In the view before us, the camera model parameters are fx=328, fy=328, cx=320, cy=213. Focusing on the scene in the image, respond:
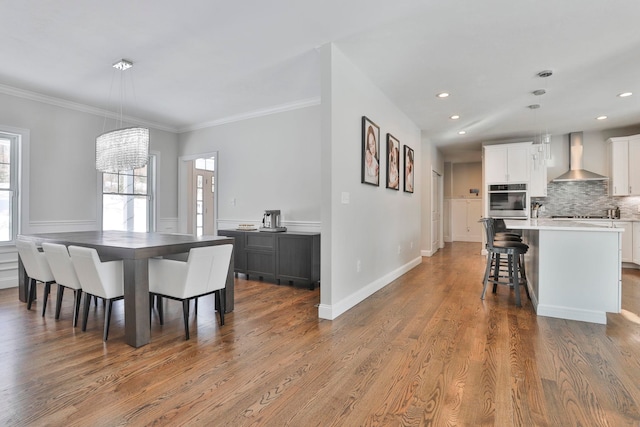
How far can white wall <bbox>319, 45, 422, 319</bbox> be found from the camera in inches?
121


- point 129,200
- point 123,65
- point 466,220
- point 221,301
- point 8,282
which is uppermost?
point 123,65

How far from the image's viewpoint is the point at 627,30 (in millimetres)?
2820

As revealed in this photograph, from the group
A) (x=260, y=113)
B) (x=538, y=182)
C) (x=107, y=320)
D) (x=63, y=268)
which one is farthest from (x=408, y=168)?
(x=63, y=268)

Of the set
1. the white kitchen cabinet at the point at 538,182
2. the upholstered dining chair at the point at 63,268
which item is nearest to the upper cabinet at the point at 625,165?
the white kitchen cabinet at the point at 538,182

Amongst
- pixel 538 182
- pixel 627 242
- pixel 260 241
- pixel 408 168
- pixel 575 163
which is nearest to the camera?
pixel 260 241

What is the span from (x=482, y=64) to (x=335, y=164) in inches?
77.0

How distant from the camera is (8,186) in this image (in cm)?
432

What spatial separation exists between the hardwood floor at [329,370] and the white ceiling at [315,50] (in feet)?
8.38

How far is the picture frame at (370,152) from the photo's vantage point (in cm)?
370

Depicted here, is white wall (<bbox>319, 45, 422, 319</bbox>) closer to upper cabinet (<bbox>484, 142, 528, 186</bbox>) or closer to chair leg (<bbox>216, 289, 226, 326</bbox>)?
chair leg (<bbox>216, 289, 226, 326</bbox>)

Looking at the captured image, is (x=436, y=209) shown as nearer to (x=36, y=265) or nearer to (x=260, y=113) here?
(x=260, y=113)

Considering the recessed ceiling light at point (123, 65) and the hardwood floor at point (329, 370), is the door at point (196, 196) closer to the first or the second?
the recessed ceiling light at point (123, 65)

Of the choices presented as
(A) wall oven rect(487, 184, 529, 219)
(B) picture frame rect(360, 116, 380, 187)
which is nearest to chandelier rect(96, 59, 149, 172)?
(B) picture frame rect(360, 116, 380, 187)

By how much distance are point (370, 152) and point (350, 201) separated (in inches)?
30.6
